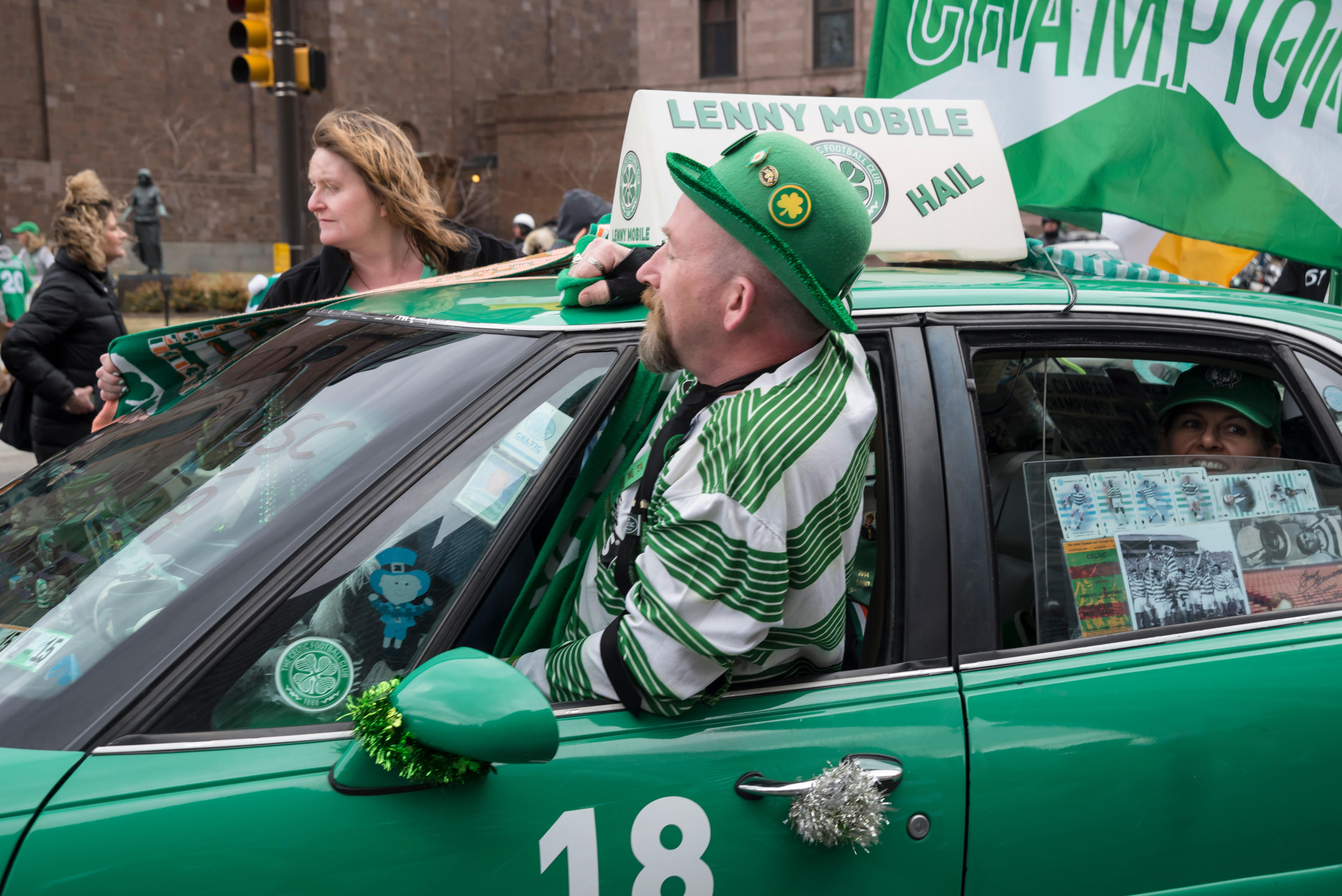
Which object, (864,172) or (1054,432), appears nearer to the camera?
(864,172)

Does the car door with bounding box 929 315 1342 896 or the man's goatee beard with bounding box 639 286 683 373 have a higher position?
the man's goatee beard with bounding box 639 286 683 373

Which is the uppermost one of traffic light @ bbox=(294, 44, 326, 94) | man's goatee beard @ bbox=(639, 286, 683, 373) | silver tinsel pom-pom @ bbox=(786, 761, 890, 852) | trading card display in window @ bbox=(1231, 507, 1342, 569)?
traffic light @ bbox=(294, 44, 326, 94)

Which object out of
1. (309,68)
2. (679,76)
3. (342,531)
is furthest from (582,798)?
(679,76)

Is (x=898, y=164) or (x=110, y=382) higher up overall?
(x=898, y=164)

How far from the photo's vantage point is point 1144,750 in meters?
1.74

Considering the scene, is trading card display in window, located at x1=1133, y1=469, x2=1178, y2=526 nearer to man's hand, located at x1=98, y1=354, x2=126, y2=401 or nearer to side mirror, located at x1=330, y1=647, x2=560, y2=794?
side mirror, located at x1=330, y1=647, x2=560, y2=794

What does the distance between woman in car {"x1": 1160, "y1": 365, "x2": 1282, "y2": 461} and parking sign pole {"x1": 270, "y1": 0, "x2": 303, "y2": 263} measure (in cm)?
725

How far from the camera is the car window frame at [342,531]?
4.70 feet

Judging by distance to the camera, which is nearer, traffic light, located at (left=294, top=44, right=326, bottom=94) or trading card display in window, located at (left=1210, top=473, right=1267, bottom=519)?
trading card display in window, located at (left=1210, top=473, right=1267, bottom=519)

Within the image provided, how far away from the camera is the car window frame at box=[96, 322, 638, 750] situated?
1.43 meters

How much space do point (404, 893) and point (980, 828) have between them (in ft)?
Answer: 2.86

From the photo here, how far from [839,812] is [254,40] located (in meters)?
8.54

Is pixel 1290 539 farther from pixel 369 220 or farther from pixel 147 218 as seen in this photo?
pixel 147 218

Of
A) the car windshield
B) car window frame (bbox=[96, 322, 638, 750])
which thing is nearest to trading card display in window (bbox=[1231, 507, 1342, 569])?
car window frame (bbox=[96, 322, 638, 750])
